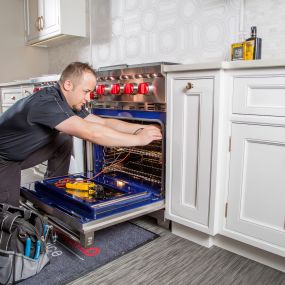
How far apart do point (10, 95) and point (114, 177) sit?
219cm

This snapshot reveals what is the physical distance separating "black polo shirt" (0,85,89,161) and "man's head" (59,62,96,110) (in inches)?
2.1

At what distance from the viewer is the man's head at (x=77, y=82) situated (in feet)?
5.99

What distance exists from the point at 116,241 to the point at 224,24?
1.65 m

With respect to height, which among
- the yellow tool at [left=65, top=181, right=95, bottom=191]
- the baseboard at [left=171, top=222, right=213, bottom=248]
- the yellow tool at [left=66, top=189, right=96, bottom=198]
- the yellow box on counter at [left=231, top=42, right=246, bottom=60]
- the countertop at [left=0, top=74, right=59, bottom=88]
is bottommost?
the baseboard at [left=171, top=222, right=213, bottom=248]

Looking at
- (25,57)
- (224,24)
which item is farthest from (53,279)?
(25,57)

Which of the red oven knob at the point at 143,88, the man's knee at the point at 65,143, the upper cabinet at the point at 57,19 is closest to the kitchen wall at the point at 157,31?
the upper cabinet at the point at 57,19

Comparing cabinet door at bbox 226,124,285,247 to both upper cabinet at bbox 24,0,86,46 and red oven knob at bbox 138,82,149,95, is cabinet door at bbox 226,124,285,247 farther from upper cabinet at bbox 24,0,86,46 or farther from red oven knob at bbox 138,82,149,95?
upper cabinet at bbox 24,0,86,46

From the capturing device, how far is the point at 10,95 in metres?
3.73

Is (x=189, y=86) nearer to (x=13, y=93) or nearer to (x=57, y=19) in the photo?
(x=57, y=19)

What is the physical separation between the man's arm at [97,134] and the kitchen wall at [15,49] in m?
2.94

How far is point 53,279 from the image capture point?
1.51 meters

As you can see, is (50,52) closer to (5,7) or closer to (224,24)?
(5,7)

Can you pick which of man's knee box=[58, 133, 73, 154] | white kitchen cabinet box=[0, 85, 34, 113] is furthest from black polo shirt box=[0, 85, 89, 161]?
white kitchen cabinet box=[0, 85, 34, 113]

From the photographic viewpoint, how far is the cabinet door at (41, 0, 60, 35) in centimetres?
329
